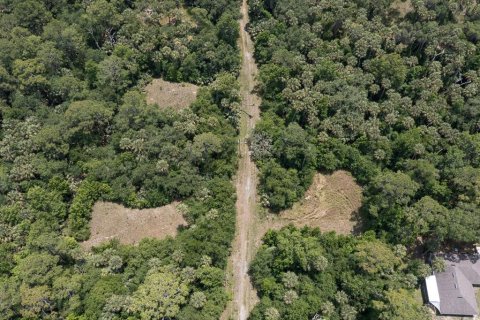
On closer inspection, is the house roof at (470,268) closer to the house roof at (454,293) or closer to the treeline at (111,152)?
the house roof at (454,293)

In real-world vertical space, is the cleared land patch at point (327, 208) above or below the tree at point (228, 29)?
below

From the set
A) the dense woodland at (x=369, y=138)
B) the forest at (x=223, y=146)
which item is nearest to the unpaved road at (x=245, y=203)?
the forest at (x=223, y=146)

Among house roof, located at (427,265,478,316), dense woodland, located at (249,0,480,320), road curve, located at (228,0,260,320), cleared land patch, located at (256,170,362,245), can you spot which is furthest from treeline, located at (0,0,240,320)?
house roof, located at (427,265,478,316)

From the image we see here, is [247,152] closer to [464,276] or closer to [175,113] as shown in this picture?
[175,113]

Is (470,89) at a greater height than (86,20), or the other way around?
(86,20)

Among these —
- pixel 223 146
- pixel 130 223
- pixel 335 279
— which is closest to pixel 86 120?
pixel 130 223

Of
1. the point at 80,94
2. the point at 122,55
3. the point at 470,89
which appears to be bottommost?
the point at 470,89

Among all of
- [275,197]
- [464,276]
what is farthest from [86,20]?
[464,276]
